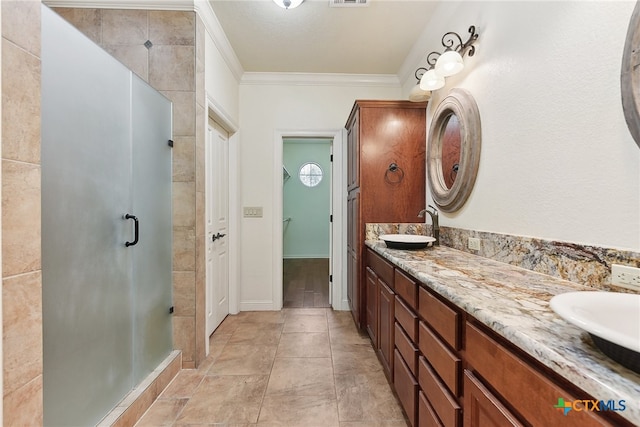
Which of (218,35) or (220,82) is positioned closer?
(218,35)

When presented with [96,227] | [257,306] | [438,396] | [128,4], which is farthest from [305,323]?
[128,4]

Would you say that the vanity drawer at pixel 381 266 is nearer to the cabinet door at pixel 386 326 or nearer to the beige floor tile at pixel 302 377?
the cabinet door at pixel 386 326

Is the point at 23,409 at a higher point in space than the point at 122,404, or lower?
higher

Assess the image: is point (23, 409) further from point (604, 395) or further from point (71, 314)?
point (604, 395)

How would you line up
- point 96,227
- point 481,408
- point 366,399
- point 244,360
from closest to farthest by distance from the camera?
point 481,408
point 96,227
point 366,399
point 244,360

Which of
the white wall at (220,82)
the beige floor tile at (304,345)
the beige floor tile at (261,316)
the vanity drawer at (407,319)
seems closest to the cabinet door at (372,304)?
the beige floor tile at (304,345)

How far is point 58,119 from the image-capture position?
3.59 feet

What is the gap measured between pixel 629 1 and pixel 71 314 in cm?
238

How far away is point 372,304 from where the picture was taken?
2170 mm

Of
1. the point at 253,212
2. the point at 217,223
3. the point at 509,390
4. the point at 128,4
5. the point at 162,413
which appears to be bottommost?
the point at 162,413

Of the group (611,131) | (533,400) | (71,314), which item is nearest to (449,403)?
(533,400)

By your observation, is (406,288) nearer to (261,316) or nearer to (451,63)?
(451,63)

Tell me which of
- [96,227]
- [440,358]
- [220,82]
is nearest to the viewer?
[440,358]

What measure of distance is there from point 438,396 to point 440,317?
30 centimetres
